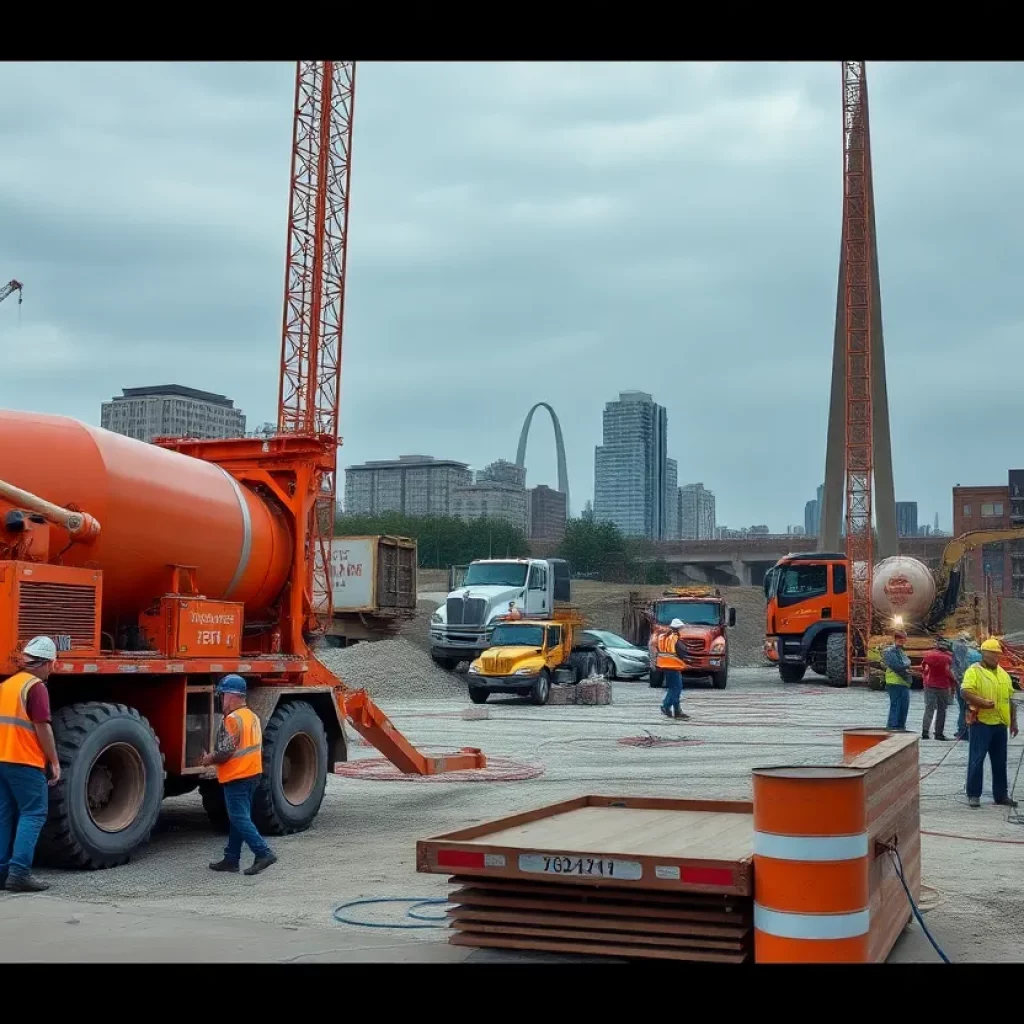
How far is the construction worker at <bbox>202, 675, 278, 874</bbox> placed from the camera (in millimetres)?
9820

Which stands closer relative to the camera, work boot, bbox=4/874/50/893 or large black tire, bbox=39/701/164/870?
work boot, bbox=4/874/50/893

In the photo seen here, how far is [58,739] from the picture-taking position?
9.48m

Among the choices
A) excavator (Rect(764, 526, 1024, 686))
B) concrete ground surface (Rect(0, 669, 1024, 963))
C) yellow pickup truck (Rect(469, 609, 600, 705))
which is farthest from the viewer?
excavator (Rect(764, 526, 1024, 686))

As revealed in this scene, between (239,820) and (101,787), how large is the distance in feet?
3.93

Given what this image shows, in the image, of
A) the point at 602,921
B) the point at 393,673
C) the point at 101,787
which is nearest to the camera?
the point at 602,921

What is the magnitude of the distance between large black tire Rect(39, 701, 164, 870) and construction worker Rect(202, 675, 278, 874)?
609 millimetres

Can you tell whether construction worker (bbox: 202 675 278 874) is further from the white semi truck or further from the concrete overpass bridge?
the concrete overpass bridge

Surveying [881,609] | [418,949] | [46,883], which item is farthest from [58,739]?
[881,609]

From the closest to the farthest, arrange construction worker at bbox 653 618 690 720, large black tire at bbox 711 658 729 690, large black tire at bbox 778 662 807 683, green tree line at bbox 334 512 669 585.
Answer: construction worker at bbox 653 618 690 720
large black tire at bbox 711 658 729 690
large black tire at bbox 778 662 807 683
green tree line at bbox 334 512 669 585

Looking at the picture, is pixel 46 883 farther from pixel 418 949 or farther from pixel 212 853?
pixel 418 949

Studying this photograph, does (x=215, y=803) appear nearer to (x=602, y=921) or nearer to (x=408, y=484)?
(x=602, y=921)

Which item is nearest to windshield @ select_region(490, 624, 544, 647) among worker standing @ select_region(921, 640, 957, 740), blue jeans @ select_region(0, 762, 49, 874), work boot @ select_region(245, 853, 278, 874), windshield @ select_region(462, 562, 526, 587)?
windshield @ select_region(462, 562, 526, 587)

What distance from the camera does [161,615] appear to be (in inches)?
429

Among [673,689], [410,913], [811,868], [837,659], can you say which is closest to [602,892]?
[811,868]
